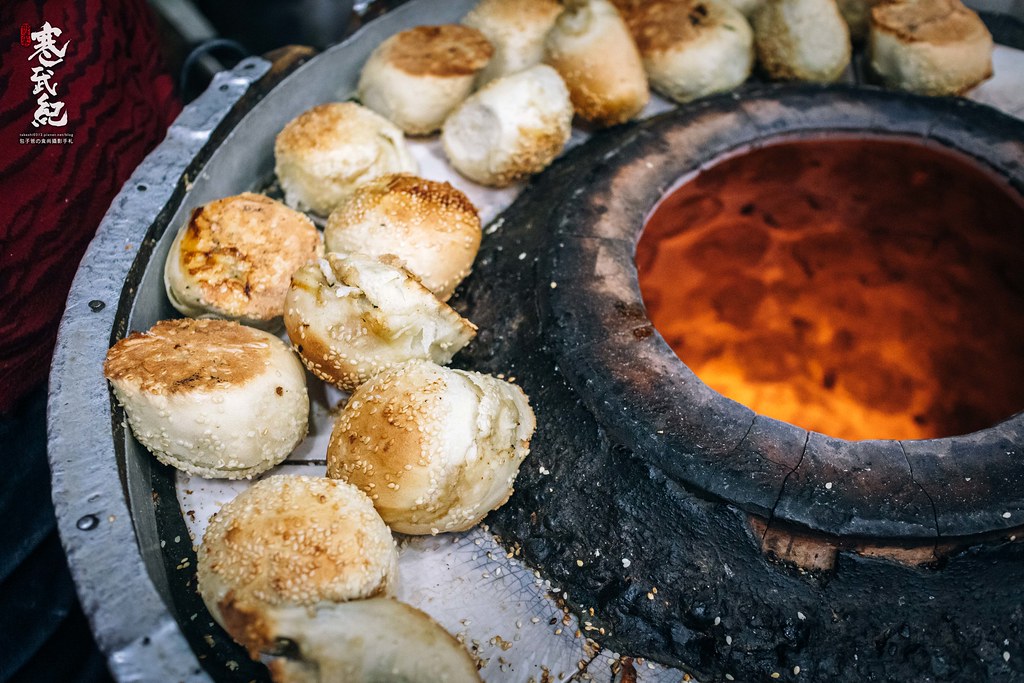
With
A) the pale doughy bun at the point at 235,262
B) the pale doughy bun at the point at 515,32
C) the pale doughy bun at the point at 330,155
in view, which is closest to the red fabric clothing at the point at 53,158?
the pale doughy bun at the point at 235,262

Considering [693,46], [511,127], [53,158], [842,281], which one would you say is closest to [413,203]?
[511,127]

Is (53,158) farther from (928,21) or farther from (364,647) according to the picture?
(928,21)

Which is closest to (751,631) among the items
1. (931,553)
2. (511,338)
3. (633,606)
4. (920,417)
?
(633,606)

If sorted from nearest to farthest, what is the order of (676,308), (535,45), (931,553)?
1. (931,553)
2. (676,308)
3. (535,45)

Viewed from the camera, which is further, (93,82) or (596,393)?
(93,82)

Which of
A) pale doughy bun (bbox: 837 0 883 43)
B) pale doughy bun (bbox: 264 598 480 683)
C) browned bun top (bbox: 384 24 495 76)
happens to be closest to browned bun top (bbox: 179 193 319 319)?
browned bun top (bbox: 384 24 495 76)

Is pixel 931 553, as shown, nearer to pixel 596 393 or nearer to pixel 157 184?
pixel 596 393

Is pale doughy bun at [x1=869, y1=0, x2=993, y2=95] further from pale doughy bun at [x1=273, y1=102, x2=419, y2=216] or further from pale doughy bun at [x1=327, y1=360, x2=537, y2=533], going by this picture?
pale doughy bun at [x1=327, y1=360, x2=537, y2=533]
